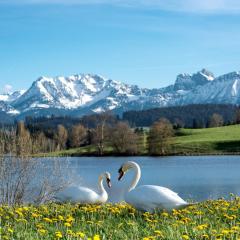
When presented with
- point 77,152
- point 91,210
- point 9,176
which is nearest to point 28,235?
point 91,210

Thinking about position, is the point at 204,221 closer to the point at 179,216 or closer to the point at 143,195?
the point at 179,216

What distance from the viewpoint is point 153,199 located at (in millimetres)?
12539

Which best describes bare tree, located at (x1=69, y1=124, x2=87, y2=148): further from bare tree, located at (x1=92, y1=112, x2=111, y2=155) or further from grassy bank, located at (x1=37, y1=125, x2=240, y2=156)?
grassy bank, located at (x1=37, y1=125, x2=240, y2=156)

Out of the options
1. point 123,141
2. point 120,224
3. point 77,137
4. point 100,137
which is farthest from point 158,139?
point 120,224

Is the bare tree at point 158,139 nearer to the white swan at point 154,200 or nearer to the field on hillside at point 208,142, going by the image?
the field on hillside at point 208,142

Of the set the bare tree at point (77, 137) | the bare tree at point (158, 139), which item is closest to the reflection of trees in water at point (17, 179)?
the bare tree at point (158, 139)

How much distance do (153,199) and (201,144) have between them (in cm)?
11203

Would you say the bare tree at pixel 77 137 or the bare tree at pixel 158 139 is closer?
the bare tree at pixel 158 139

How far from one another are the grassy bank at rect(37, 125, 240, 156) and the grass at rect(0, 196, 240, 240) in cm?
9969

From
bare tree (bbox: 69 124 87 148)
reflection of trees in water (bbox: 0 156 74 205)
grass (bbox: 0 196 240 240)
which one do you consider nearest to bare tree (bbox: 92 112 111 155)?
bare tree (bbox: 69 124 87 148)

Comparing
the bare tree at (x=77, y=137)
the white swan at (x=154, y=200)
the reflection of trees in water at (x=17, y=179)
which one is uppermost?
the white swan at (x=154, y=200)

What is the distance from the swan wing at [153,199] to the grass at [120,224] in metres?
0.23

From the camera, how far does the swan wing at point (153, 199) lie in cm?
1246

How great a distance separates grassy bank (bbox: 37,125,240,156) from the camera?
117694 millimetres
